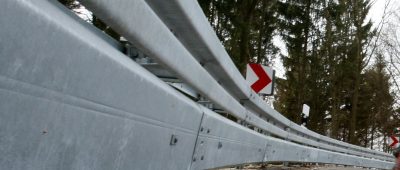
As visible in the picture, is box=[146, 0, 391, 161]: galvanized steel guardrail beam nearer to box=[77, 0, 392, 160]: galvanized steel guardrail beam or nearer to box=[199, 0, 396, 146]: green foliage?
box=[77, 0, 392, 160]: galvanized steel guardrail beam

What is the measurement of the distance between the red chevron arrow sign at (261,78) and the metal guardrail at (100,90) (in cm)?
445

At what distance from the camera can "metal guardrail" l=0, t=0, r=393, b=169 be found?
3.75 ft

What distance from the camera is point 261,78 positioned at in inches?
299

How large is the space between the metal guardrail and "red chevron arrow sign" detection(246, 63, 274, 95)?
445 centimetres

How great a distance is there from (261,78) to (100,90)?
20.4ft

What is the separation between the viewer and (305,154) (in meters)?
7.91

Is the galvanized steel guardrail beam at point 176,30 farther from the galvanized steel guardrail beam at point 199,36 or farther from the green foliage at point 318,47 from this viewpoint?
the green foliage at point 318,47

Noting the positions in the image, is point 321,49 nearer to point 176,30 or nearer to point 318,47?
point 318,47

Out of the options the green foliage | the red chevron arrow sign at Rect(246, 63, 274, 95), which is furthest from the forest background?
the red chevron arrow sign at Rect(246, 63, 274, 95)

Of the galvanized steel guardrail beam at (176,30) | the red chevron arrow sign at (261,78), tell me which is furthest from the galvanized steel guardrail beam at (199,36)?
the red chevron arrow sign at (261,78)

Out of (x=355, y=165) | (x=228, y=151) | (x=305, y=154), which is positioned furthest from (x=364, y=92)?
(x=228, y=151)

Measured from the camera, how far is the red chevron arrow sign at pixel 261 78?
24.8ft

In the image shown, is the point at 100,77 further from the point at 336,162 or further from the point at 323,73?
the point at 323,73

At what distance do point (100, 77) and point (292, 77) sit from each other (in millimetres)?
27930
